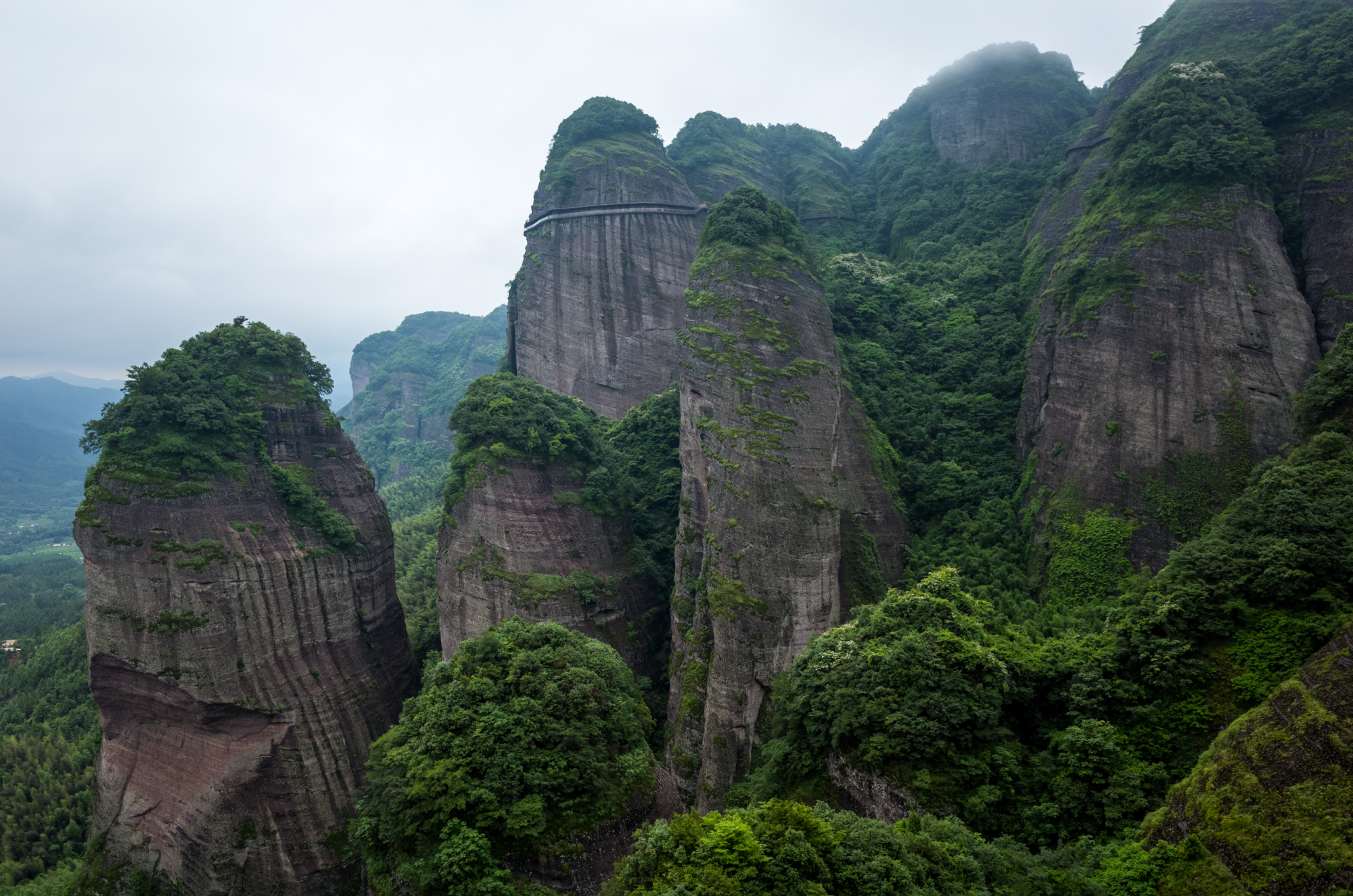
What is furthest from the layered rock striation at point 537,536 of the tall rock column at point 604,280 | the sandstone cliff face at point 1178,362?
the sandstone cliff face at point 1178,362

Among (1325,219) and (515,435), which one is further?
(515,435)

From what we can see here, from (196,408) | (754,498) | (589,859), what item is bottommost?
(589,859)

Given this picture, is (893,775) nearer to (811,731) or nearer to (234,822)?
(811,731)

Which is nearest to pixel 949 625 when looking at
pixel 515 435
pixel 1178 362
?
pixel 1178 362

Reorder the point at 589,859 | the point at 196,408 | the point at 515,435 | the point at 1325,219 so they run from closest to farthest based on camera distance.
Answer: the point at 589,859
the point at 196,408
the point at 1325,219
the point at 515,435

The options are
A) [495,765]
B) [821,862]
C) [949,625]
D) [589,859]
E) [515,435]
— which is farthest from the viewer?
[515,435]

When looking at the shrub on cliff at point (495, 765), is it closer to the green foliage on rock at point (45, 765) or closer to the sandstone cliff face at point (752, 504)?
the sandstone cliff face at point (752, 504)

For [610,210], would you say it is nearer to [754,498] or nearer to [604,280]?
[604,280]
